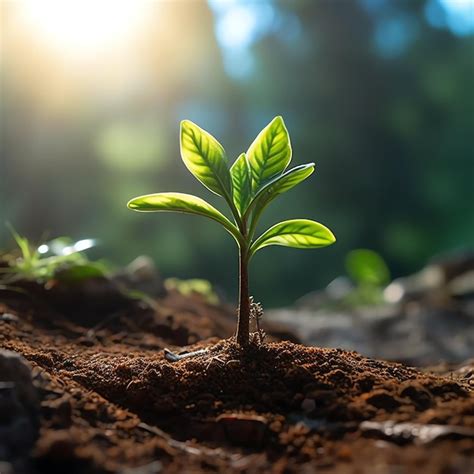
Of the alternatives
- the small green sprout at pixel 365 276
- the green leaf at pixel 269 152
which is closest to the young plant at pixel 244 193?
the green leaf at pixel 269 152

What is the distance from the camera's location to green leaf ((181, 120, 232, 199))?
130cm

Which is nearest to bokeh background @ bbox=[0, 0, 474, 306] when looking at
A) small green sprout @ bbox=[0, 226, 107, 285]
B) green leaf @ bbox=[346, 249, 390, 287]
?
green leaf @ bbox=[346, 249, 390, 287]

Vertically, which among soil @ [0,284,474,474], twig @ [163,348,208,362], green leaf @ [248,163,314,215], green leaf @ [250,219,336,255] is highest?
green leaf @ [248,163,314,215]

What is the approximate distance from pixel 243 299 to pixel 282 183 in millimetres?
289

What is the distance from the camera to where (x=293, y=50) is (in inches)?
307

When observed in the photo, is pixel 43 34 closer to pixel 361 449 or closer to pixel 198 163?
pixel 198 163

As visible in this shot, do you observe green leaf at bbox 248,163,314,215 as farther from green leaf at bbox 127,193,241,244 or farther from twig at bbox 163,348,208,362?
twig at bbox 163,348,208,362

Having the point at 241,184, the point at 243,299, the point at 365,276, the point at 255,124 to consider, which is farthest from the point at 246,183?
the point at 255,124

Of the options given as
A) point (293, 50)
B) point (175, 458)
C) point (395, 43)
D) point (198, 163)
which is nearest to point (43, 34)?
point (293, 50)

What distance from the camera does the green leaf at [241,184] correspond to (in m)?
1.35

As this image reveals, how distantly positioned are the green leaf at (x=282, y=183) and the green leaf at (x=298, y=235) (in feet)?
0.24

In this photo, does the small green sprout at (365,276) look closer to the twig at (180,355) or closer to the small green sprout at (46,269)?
the small green sprout at (46,269)

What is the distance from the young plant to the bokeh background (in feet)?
16.9

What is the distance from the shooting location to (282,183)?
4.23ft
